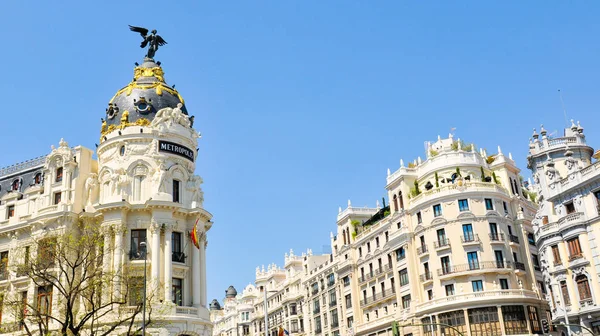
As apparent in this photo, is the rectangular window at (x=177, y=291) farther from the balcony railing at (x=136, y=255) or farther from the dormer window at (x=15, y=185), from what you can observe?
the dormer window at (x=15, y=185)

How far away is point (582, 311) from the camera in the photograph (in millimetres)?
48469

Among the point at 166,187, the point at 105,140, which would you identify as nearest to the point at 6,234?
the point at 105,140

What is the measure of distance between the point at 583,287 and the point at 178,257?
33412mm

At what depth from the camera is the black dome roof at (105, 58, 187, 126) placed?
60812 millimetres

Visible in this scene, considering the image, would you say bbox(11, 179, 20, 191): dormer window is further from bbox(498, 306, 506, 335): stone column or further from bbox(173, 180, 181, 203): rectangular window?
bbox(498, 306, 506, 335): stone column

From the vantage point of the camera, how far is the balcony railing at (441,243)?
6562 centimetres

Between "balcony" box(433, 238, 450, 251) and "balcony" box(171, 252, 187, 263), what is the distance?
25648 mm

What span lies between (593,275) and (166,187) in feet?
118

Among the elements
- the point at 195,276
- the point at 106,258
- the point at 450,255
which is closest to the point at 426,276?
the point at 450,255

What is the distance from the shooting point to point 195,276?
5781cm

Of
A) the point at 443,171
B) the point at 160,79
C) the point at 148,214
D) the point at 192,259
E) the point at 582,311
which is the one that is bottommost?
the point at 582,311

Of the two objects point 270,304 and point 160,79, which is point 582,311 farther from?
point 270,304

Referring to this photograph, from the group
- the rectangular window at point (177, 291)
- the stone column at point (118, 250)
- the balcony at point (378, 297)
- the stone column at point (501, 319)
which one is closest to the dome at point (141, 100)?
the stone column at point (118, 250)

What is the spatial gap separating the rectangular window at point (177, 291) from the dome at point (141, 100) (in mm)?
14818
